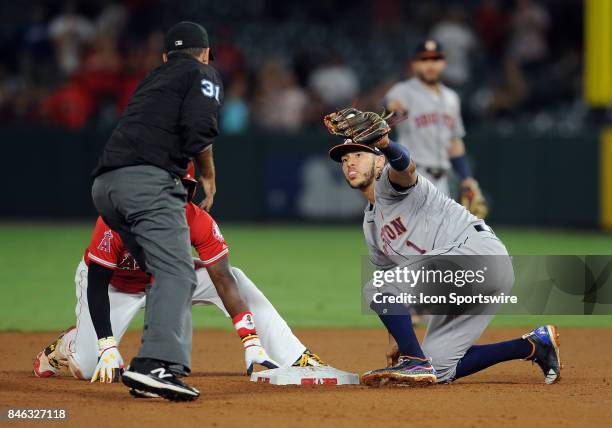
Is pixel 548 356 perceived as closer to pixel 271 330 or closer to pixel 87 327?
pixel 271 330

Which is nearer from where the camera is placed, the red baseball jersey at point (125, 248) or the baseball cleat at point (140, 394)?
the baseball cleat at point (140, 394)

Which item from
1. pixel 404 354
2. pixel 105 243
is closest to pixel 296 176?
pixel 105 243

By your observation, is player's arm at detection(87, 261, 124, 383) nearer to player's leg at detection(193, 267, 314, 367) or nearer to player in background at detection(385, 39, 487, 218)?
player's leg at detection(193, 267, 314, 367)

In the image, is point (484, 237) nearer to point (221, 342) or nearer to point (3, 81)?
point (221, 342)

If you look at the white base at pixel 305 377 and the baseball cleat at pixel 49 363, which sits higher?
the baseball cleat at pixel 49 363

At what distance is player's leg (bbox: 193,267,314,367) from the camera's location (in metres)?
6.88

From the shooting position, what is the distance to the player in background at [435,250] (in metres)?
6.43

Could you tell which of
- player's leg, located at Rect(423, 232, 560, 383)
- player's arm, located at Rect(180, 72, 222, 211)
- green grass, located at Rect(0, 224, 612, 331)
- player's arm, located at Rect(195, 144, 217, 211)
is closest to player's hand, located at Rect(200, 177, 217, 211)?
player's arm, located at Rect(195, 144, 217, 211)

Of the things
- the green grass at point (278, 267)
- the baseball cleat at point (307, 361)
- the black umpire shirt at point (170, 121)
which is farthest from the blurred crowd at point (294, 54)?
the black umpire shirt at point (170, 121)

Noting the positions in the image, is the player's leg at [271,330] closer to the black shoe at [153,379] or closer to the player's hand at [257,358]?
the player's hand at [257,358]

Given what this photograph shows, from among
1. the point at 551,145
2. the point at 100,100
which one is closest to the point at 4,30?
the point at 100,100

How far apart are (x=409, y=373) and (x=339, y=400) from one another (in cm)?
53

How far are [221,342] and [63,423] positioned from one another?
10.8 feet

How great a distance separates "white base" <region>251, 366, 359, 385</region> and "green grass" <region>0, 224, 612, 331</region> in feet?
8.77
